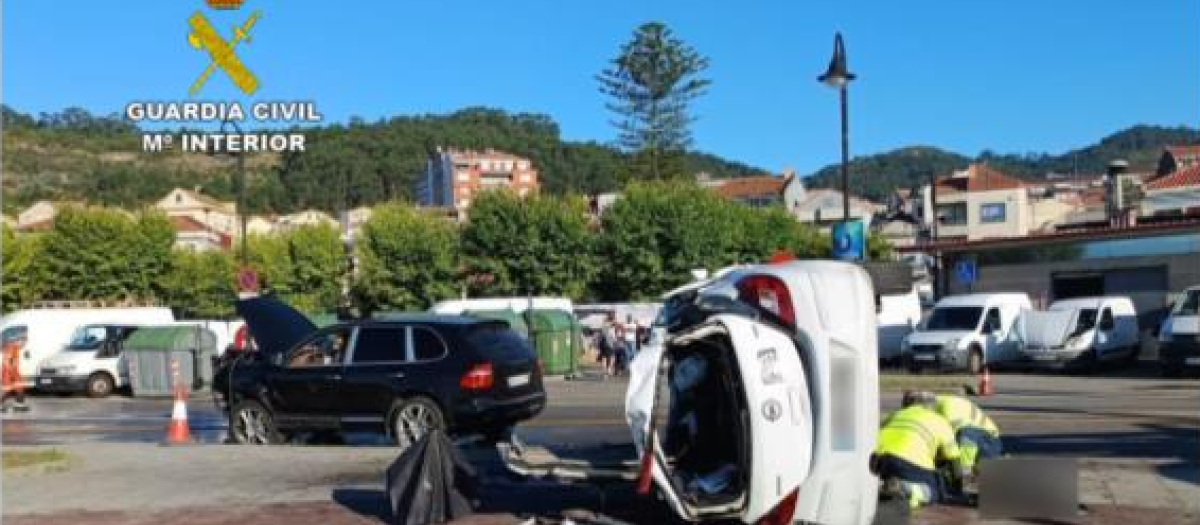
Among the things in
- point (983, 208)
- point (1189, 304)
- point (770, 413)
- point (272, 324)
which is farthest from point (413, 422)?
point (983, 208)

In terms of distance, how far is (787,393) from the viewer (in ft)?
25.2

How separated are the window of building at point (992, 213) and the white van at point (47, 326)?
84638 mm

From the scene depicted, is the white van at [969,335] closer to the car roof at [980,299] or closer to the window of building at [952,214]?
the car roof at [980,299]

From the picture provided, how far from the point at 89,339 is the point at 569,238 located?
32.2 meters

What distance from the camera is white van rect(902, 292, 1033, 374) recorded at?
34375mm

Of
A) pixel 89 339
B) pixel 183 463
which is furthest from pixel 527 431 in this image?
pixel 89 339

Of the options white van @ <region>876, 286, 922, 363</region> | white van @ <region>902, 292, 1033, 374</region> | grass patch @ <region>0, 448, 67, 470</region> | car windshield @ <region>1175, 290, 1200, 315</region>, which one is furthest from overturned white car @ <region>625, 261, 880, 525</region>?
white van @ <region>876, 286, 922, 363</region>

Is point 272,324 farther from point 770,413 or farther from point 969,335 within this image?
point 969,335

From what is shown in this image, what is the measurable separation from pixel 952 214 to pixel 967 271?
72.2 m

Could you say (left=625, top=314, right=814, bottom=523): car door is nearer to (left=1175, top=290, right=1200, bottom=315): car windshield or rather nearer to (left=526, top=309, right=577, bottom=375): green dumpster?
(left=1175, top=290, right=1200, bottom=315): car windshield

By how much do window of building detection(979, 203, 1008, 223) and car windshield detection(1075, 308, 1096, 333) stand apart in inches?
3006

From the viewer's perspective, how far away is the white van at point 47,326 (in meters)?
35.2

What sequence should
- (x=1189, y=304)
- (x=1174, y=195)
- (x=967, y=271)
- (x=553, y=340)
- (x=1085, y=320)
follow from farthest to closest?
1. (x=1174, y=195)
2. (x=967, y=271)
3. (x=553, y=340)
4. (x=1085, y=320)
5. (x=1189, y=304)

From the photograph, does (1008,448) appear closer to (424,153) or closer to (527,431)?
(527,431)
